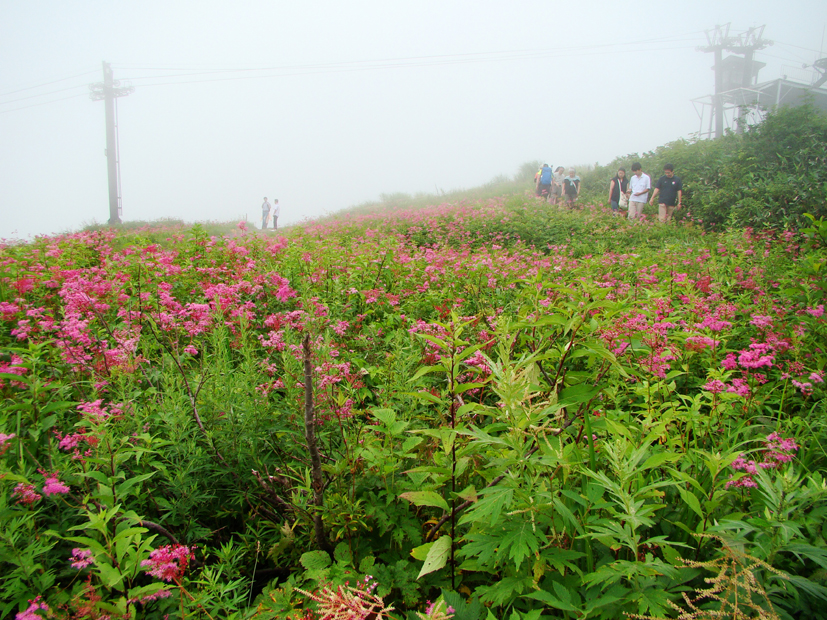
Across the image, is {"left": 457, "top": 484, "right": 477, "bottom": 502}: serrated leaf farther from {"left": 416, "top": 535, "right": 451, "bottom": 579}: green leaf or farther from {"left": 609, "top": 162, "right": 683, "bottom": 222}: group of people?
{"left": 609, "top": 162, "right": 683, "bottom": 222}: group of people

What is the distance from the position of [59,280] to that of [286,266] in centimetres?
236

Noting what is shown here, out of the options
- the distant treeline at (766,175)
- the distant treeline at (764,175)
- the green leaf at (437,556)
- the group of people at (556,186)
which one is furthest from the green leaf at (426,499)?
the group of people at (556,186)

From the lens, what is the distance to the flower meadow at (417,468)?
1.36 metres

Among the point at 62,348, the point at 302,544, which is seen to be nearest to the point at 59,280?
the point at 62,348

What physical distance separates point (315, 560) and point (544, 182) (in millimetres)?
19808

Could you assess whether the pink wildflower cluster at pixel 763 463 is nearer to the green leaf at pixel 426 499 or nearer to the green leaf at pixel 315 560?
the green leaf at pixel 426 499

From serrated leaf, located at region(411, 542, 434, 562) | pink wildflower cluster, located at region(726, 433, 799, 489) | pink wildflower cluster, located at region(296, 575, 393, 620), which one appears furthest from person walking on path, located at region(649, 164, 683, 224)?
pink wildflower cluster, located at region(296, 575, 393, 620)

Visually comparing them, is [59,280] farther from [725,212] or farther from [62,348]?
[725,212]

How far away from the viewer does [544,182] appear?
1903 cm

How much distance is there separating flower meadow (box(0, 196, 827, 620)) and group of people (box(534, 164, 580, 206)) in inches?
558

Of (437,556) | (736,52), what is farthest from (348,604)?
(736,52)

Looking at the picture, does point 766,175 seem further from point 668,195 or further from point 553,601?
point 553,601

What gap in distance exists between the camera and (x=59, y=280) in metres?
4.22

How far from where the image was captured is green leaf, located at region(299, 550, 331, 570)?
1726 millimetres
